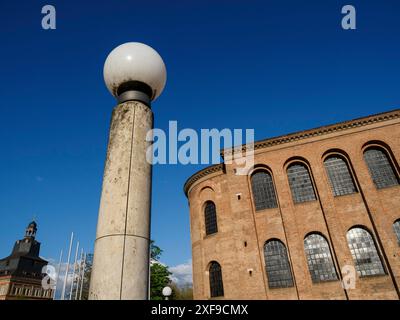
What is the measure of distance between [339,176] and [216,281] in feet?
35.4

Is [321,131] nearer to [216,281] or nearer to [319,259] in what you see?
[319,259]

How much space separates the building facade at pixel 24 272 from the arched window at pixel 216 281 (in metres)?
56.1

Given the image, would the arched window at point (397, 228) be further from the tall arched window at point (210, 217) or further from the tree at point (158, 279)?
the tree at point (158, 279)

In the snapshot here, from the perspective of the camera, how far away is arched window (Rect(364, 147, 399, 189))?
1655 cm

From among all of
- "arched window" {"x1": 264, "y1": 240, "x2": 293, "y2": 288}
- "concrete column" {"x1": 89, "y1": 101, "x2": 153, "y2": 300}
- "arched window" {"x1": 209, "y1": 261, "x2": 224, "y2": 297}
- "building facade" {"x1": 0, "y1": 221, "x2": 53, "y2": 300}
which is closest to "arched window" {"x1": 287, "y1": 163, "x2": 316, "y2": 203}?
"arched window" {"x1": 264, "y1": 240, "x2": 293, "y2": 288}

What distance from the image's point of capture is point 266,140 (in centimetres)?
1914

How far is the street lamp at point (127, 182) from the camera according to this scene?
7.69ft

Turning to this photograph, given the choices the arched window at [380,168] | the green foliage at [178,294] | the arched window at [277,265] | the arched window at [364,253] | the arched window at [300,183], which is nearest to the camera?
the arched window at [364,253]

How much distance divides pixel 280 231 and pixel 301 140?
651cm

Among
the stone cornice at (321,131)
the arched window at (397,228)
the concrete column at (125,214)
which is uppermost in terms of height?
the stone cornice at (321,131)

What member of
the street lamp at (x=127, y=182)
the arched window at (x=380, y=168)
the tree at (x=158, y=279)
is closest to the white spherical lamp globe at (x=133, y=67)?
the street lamp at (x=127, y=182)

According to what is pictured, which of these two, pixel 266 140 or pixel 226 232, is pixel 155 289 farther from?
pixel 266 140

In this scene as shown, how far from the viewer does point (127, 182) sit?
271 cm
